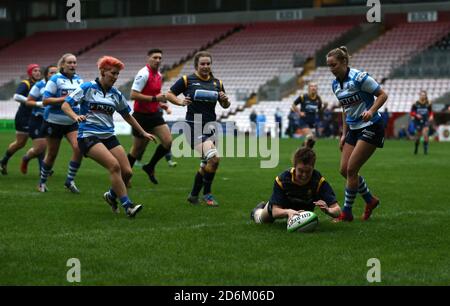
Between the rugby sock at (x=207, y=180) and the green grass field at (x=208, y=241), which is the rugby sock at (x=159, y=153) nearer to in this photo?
the green grass field at (x=208, y=241)

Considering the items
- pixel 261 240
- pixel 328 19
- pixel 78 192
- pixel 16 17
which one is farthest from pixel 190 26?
pixel 261 240

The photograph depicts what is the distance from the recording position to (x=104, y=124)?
998 centimetres

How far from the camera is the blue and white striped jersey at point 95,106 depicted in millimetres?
9914

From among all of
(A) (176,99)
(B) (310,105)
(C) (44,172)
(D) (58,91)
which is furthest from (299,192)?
(B) (310,105)

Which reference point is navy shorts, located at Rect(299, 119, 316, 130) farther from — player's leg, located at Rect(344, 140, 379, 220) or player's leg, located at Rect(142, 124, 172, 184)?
player's leg, located at Rect(344, 140, 379, 220)

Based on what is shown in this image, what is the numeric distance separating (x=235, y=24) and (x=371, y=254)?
45.0 meters

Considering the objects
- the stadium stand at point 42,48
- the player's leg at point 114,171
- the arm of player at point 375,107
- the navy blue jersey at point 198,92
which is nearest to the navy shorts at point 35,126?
the navy blue jersey at point 198,92

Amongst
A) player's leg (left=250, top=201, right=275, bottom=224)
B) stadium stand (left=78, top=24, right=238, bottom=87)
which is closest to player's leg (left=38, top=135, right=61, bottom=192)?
player's leg (left=250, top=201, right=275, bottom=224)

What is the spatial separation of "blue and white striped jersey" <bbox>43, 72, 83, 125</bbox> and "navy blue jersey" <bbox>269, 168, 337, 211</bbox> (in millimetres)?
4873

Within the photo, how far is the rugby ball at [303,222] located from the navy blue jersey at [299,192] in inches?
12.4

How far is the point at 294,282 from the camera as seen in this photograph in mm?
6184

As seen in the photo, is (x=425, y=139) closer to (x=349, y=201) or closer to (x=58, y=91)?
(x=58, y=91)

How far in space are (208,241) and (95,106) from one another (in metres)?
2.80

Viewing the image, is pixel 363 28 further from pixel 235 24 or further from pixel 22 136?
pixel 22 136
